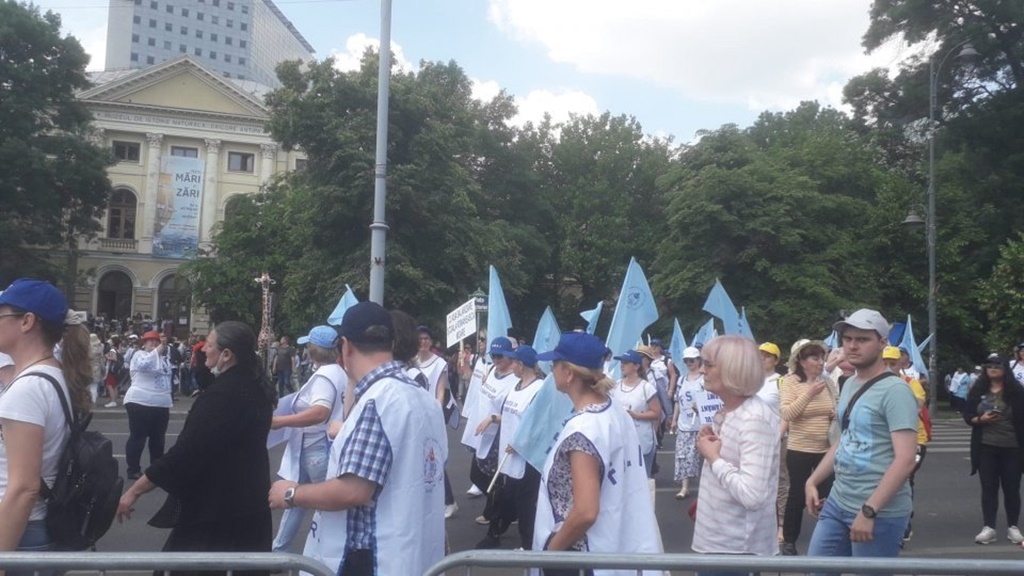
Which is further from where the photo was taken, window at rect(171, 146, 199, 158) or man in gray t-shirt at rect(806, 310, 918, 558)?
window at rect(171, 146, 199, 158)

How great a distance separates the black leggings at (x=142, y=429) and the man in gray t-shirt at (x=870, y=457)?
25.9ft

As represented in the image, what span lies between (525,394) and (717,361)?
4313 mm

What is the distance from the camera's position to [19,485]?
10.7 feet

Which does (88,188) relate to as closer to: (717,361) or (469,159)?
(469,159)

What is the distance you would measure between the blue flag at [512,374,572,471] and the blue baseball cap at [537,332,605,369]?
2.77 meters

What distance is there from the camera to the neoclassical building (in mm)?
53312

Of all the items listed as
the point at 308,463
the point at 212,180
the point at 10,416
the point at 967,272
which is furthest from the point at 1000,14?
the point at 212,180

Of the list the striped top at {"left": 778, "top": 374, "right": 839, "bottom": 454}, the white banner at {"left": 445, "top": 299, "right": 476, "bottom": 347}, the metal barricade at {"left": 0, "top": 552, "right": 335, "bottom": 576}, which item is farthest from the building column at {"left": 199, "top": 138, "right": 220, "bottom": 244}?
the metal barricade at {"left": 0, "top": 552, "right": 335, "bottom": 576}

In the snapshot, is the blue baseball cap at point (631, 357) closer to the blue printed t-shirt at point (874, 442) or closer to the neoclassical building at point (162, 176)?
the blue printed t-shirt at point (874, 442)

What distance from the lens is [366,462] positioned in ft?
10.5

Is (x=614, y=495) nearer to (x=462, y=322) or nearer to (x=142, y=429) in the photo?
(x=142, y=429)

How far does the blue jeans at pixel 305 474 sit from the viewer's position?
6.18 metres


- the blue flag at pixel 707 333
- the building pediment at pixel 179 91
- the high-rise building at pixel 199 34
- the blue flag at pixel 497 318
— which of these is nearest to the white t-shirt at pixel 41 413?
the blue flag at pixel 497 318

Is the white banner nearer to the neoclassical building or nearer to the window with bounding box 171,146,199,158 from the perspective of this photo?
the neoclassical building
